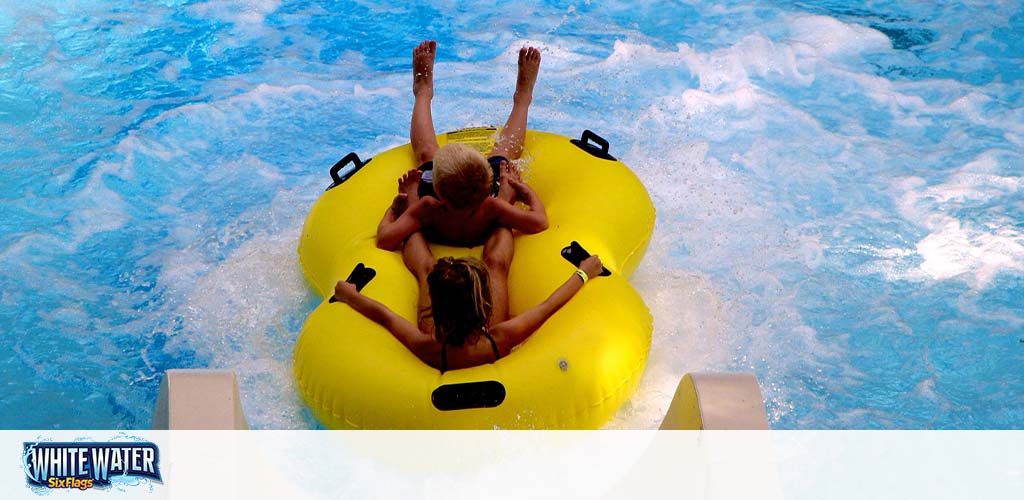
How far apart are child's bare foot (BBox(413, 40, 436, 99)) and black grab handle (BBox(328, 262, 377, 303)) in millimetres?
1033

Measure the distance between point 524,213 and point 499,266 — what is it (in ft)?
0.79

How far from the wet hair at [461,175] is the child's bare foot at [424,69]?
0.93 metres

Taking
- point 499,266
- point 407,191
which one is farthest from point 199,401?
Result: point 407,191

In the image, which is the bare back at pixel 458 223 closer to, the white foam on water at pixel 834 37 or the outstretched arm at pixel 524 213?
the outstretched arm at pixel 524 213

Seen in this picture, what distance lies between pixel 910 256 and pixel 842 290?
0.42 meters

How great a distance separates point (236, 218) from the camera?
4.25 metres

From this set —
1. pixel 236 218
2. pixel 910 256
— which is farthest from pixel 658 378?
pixel 236 218

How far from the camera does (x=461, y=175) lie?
293 cm

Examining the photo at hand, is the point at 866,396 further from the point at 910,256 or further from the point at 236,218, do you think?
the point at 236,218

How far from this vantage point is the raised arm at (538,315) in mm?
2732

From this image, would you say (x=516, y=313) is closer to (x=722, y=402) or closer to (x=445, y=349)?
(x=445, y=349)

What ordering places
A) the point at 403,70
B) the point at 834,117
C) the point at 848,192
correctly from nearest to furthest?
the point at 848,192 → the point at 834,117 → the point at 403,70
